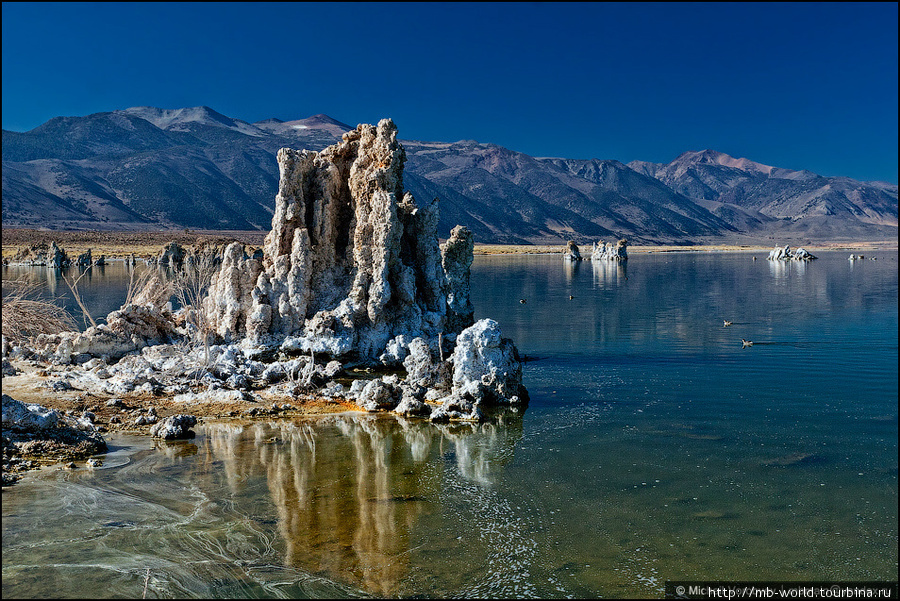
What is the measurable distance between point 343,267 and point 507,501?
13.6 metres

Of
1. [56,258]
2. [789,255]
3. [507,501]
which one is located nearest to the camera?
[507,501]

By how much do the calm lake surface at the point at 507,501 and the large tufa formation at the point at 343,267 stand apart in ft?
18.1

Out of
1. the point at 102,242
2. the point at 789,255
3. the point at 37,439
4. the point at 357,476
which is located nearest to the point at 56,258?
the point at 102,242

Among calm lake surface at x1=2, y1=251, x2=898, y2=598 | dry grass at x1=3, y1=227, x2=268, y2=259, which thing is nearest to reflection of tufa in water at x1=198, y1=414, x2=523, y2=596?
calm lake surface at x1=2, y1=251, x2=898, y2=598

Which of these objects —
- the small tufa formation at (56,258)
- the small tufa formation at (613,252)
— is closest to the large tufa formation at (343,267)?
the small tufa formation at (56,258)

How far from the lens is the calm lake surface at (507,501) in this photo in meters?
9.27

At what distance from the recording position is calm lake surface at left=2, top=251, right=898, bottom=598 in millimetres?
9266

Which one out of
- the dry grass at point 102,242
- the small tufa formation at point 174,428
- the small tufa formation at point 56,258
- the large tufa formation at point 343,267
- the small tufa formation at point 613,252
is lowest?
the small tufa formation at point 174,428

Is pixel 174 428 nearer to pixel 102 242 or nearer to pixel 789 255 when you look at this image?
pixel 789 255

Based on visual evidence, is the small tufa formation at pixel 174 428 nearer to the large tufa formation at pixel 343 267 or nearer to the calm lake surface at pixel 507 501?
the calm lake surface at pixel 507 501

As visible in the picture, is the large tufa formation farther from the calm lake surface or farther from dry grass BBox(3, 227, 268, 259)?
dry grass BBox(3, 227, 268, 259)

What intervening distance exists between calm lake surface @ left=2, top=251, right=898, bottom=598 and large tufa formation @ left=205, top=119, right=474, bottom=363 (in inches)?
217

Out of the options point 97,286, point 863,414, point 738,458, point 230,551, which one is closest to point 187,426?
point 230,551

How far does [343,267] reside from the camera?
23.7 m
